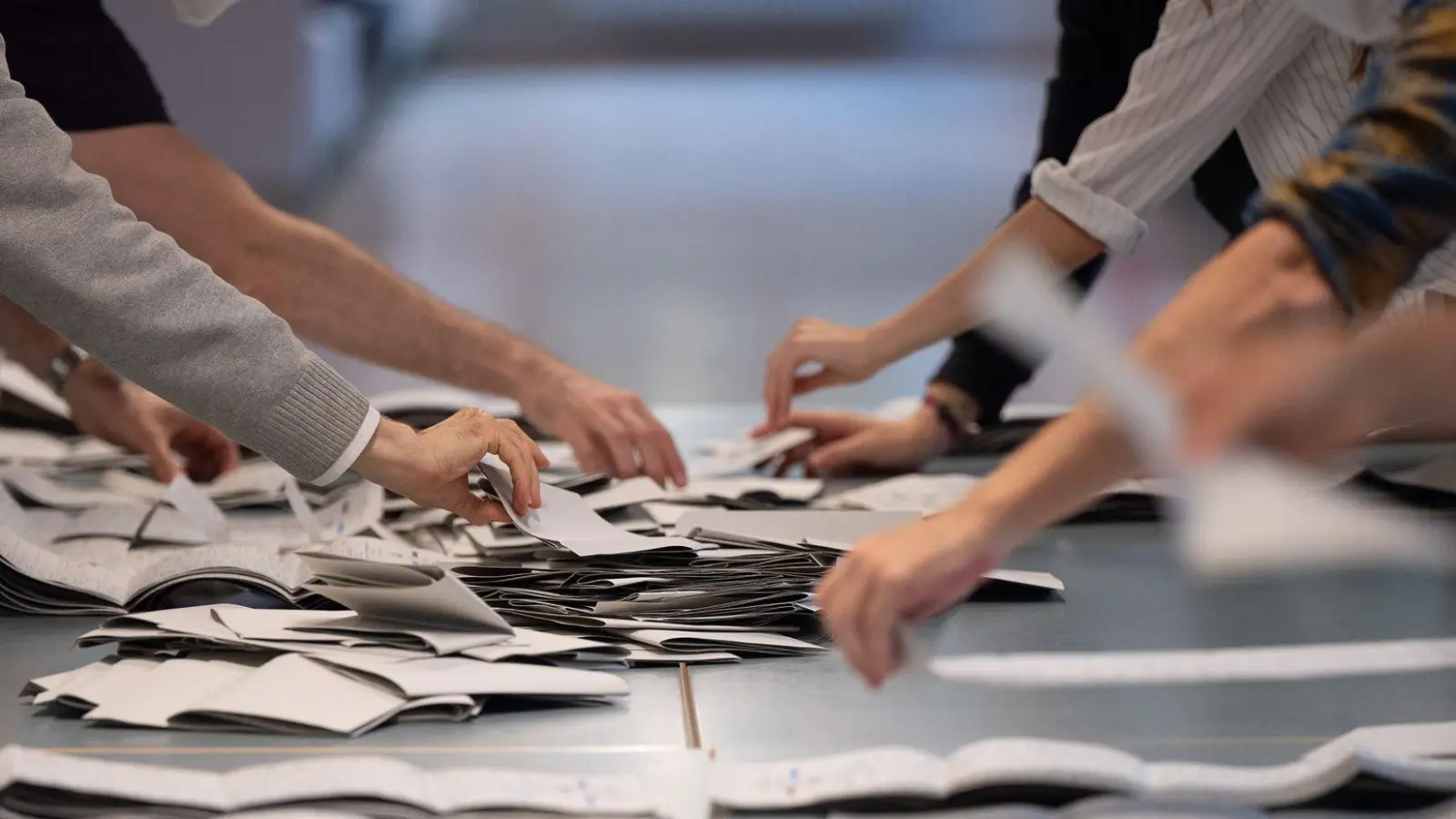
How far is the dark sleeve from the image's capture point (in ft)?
4.97

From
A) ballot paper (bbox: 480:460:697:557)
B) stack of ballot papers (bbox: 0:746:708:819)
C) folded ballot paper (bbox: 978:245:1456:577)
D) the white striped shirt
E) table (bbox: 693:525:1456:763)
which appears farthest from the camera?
the white striped shirt

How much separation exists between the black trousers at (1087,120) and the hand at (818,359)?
0.23 m

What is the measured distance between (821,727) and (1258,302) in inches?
14.3

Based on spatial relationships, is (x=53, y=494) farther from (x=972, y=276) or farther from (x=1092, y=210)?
(x=1092, y=210)

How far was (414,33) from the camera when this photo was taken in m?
9.55

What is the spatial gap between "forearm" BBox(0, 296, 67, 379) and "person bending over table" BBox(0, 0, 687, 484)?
Answer: 195 mm

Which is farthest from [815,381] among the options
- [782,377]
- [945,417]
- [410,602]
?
[410,602]

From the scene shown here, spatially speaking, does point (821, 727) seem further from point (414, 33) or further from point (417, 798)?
point (414, 33)

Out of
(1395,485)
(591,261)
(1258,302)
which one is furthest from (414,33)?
(1258,302)

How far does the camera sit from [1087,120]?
1.89 m

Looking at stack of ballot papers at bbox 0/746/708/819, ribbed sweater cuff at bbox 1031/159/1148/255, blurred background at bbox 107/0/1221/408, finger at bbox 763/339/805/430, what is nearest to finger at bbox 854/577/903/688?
stack of ballot papers at bbox 0/746/708/819

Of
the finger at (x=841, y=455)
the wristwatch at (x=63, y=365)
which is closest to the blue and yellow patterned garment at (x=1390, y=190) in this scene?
the finger at (x=841, y=455)

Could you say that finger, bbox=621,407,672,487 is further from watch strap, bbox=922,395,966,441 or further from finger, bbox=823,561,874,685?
finger, bbox=823,561,874,685

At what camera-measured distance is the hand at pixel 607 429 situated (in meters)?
1.52
